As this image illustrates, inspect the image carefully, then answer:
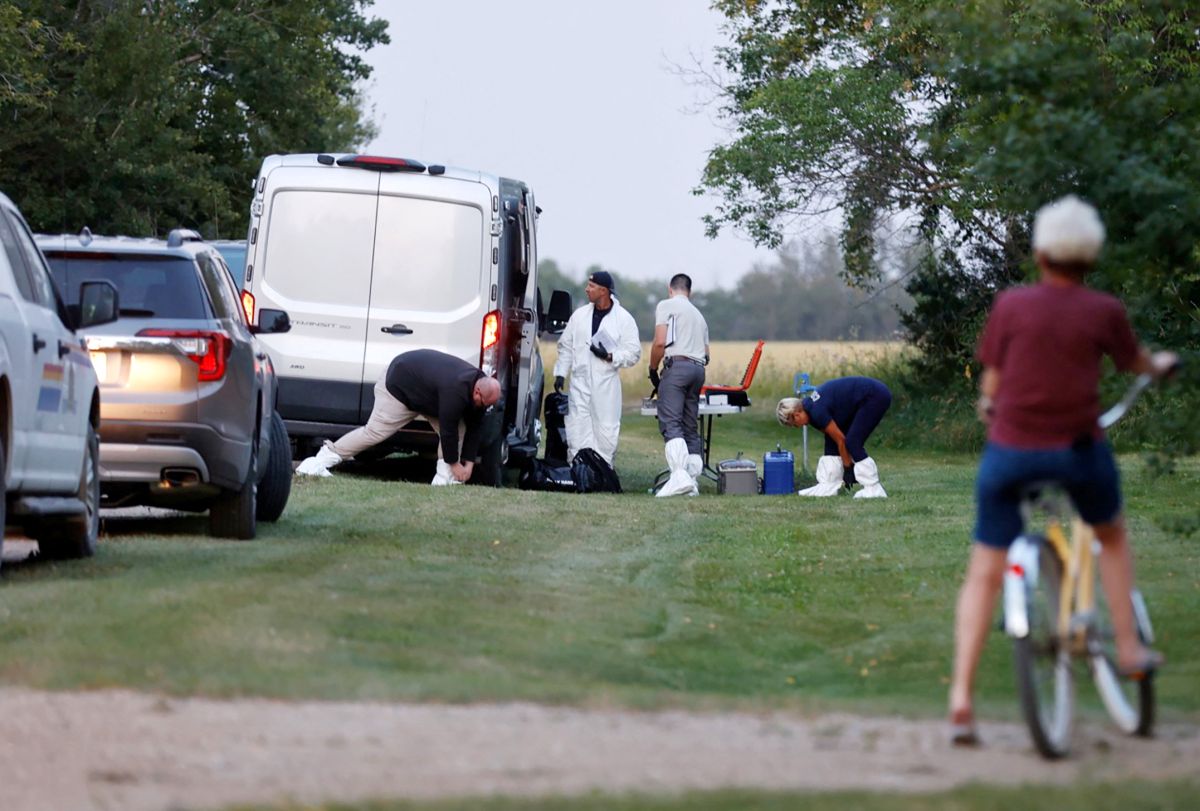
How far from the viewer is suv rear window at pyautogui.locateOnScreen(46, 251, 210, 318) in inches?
494

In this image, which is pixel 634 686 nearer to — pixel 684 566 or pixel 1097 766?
pixel 1097 766

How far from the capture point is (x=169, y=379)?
12367 millimetres

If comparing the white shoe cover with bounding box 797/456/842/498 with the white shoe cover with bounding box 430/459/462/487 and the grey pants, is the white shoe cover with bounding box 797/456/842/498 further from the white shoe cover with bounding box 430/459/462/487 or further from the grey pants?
the white shoe cover with bounding box 430/459/462/487

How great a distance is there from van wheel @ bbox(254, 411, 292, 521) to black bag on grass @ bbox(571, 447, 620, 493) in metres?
5.92

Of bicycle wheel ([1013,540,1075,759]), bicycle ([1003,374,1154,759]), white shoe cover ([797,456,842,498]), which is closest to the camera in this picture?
bicycle wheel ([1013,540,1075,759])

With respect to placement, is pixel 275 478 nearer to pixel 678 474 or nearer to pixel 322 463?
pixel 322 463

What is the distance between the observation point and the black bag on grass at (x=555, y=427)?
21.3m

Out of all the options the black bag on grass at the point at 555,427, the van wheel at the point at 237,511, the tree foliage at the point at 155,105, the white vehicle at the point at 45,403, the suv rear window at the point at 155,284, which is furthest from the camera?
the tree foliage at the point at 155,105

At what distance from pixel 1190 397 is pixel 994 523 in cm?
408

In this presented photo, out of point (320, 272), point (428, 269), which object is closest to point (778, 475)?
point (428, 269)

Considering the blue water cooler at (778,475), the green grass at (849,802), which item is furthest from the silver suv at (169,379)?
the blue water cooler at (778,475)

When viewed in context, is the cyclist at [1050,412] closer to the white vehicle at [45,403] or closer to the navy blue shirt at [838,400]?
the white vehicle at [45,403]

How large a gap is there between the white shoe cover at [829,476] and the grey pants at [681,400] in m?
1.25

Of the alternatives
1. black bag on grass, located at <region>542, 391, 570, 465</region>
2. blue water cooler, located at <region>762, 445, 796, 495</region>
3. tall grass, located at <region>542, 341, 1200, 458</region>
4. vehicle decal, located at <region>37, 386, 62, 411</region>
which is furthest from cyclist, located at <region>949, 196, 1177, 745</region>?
black bag on grass, located at <region>542, 391, 570, 465</region>
